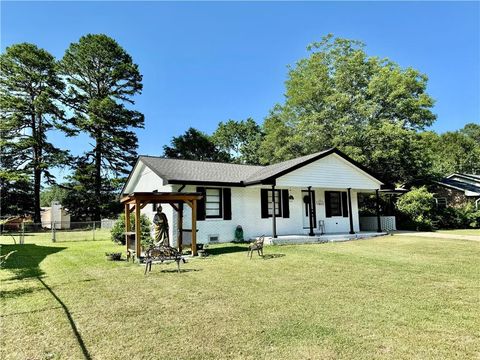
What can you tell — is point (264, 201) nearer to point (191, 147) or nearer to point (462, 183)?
point (462, 183)

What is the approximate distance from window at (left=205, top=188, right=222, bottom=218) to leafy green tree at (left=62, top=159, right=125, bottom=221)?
23033mm

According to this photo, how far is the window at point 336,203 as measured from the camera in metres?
18.4

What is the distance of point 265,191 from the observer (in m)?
16.8

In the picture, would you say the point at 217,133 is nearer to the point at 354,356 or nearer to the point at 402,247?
the point at 402,247

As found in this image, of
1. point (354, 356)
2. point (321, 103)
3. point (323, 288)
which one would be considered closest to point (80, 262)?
point (323, 288)

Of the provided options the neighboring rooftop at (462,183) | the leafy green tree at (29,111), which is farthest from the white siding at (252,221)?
the leafy green tree at (29,111)

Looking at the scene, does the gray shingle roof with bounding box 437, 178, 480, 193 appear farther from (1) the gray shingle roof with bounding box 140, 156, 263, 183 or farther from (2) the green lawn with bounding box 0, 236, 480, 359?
(2) the green lawn with bounding box 0, 236, 480, 359

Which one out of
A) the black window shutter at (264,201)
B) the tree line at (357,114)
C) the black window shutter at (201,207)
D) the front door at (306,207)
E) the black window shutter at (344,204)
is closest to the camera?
the black window shutter at (201,207)

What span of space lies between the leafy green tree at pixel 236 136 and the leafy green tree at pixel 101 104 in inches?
559

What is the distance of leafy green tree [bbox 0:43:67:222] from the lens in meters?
34.5

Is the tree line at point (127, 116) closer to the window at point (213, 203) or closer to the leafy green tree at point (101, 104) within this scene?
the leafy green tree at point (101, 104)

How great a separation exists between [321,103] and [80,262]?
27.1 m

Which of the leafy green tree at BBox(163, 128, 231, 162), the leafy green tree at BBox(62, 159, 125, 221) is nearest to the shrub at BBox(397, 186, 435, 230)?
the leafy green tree at BBox(62, 159, 125, 221)

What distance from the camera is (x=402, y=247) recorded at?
1273cm
